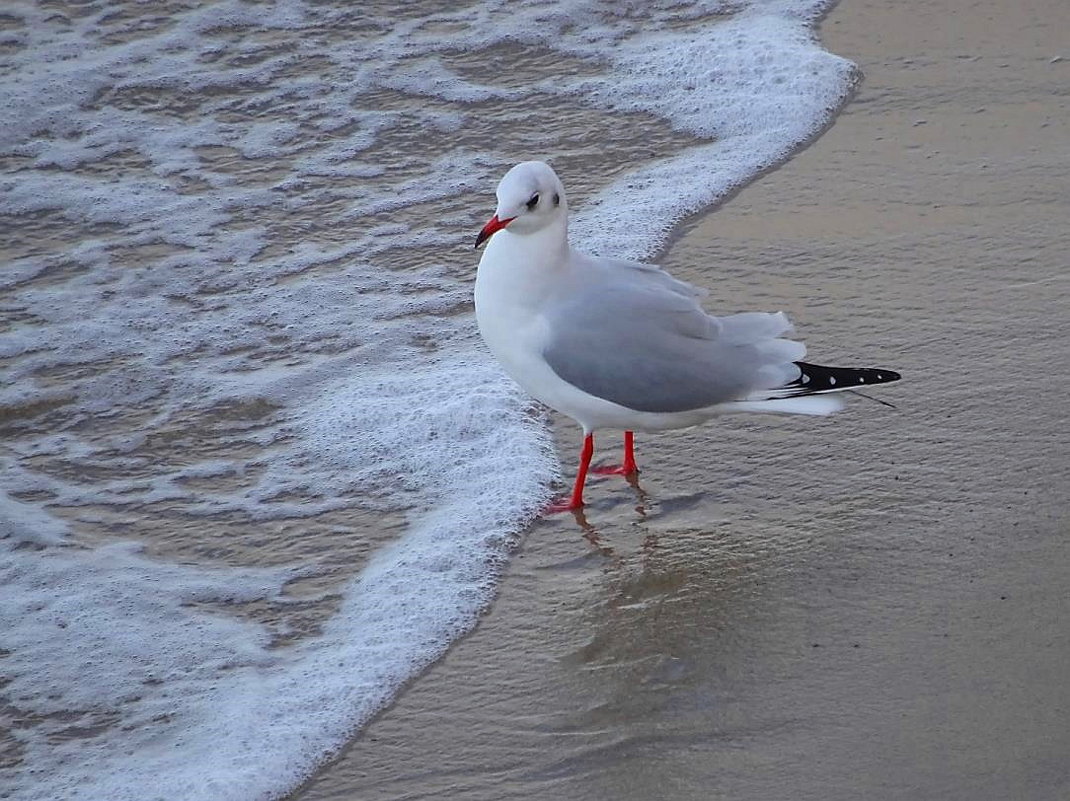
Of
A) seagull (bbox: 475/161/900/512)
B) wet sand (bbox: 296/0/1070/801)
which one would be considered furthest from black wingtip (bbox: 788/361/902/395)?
wet sand (bbox: 296/0/1070/801)

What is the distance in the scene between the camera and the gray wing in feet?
13.1

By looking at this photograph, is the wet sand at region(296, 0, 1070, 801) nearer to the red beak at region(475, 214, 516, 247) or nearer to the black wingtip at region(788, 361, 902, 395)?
the black wingtip at region(788, 361, 902, 395)

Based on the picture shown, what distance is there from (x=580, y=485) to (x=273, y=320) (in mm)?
1508

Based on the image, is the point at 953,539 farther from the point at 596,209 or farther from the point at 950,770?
the point at 596,209

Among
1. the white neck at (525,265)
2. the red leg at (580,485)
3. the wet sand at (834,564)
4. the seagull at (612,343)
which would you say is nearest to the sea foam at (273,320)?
the red leg at (580,485)

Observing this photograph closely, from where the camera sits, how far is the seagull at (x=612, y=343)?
3992 millimetres

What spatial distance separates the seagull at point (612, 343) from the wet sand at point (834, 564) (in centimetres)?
24

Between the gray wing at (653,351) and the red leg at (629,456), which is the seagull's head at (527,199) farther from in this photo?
the red leg at (629,456)

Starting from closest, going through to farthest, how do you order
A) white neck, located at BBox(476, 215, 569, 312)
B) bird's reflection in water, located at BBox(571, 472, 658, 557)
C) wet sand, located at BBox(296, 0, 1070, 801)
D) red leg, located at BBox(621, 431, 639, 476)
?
1. wet sand, located at BBox(296, 0, 1070, 801)
2. bird's reflection in water, located at BBox(571, 472, 658, 557)
3. white neck, located at BBox(476, 215, 569, 312)
4. red leg, located at BBox(621, 431, 639, 476)

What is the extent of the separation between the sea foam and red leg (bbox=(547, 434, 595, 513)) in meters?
0.09

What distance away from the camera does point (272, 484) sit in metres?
4.31

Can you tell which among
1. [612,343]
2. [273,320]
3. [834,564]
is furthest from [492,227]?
[273,320]

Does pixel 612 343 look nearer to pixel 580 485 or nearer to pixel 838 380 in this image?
pixel 580 485

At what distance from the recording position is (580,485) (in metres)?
4.12
